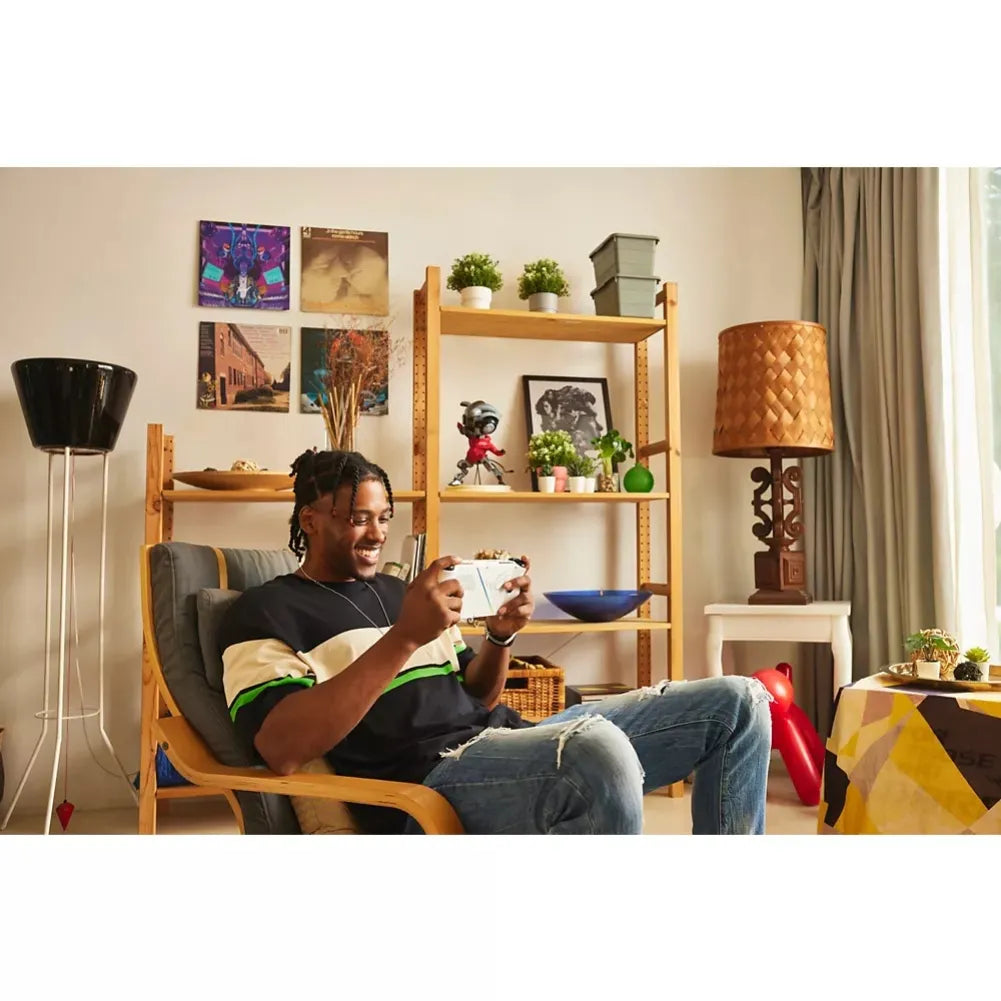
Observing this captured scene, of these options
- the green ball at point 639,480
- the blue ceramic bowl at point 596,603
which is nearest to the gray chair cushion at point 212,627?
the blue ceramic bowl at point 596,603

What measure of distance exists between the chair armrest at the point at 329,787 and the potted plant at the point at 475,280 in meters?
1.81

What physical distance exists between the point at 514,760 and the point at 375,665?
247mm

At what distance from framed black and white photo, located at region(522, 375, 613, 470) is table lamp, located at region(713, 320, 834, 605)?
0.41 m

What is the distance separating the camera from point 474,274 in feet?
9.73

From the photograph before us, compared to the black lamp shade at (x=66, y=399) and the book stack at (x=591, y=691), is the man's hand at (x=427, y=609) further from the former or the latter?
the book stack at (x=591, y=691)

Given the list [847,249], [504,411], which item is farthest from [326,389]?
[847,249]

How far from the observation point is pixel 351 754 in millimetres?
1484

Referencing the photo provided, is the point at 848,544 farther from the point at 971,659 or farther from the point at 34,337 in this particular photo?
the point at 34,337

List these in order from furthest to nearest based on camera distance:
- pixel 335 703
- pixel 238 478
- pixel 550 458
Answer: pixel 550 458 → pixel 238 478 → pixel 335 703

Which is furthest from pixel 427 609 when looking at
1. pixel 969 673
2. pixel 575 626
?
pixel 575 626

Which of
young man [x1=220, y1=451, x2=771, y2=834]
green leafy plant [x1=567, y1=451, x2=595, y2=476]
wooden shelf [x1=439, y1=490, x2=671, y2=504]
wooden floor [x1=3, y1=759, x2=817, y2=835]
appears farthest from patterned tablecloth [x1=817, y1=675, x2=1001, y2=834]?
green leafy plant [x1=567, y1=451, x2=595, y2=476]

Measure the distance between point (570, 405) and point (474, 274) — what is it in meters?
0.58

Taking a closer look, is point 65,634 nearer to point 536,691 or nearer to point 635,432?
point 536,691
